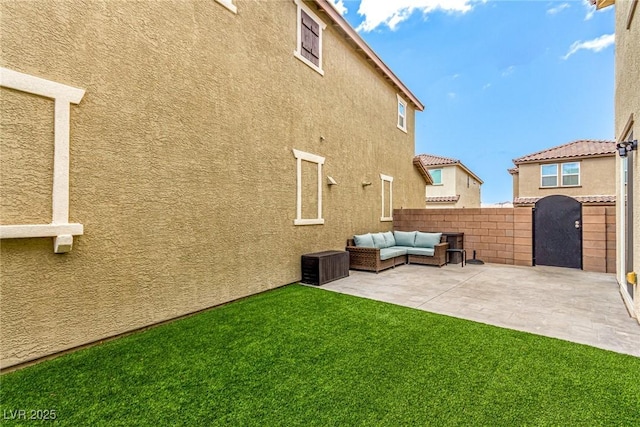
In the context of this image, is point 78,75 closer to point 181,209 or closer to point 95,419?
point 181,209

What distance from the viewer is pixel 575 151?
1767cm

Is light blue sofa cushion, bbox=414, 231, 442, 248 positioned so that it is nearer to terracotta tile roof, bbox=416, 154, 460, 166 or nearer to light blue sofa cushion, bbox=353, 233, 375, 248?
light blue sofa cushion, bbox=353, 233, 375, 248

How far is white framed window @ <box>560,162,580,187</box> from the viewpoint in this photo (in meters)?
17.4

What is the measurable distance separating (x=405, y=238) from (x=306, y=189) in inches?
190

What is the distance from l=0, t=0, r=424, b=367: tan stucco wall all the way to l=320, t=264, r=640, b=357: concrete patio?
248 cm

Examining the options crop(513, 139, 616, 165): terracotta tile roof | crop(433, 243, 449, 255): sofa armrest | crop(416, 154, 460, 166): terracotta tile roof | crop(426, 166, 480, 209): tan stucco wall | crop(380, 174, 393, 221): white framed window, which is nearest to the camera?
crop(433, 243, 449, 255): sofa armrest

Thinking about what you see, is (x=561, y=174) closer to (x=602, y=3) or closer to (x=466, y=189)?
(x=466, y=189)

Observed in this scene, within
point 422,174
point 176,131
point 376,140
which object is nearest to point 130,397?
point 176,131

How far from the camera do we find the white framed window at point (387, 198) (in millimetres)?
11266

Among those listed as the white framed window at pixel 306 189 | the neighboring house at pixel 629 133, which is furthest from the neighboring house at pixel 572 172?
the white framed window at pixel 306 189

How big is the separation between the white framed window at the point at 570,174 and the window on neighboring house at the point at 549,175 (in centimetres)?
37

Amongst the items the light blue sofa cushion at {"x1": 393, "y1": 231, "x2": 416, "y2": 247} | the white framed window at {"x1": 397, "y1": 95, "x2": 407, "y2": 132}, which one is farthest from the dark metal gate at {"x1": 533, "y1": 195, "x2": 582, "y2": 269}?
the white framed window at {"x1": 397, "y1": 95, "x2": 407, "y2": 132}

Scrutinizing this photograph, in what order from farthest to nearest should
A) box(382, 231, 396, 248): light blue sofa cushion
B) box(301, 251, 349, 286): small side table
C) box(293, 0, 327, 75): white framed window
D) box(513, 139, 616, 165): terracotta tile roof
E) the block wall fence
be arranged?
box(513, 139, 616, 165): terracotta tile roof, box(382, 231, 396, 248): light blue sofa cushion, the block wall fence, box(293, 0, 327, 75): white framed window, box(301, 251, 349, 286): small side table

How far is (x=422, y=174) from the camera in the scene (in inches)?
576
